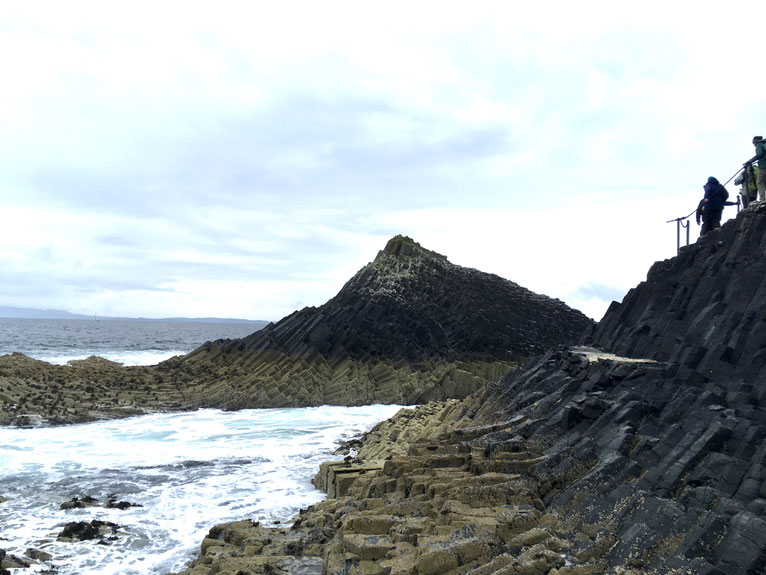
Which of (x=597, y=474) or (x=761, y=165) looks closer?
(x=597, y=474)

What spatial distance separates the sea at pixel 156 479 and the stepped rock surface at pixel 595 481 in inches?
45.7

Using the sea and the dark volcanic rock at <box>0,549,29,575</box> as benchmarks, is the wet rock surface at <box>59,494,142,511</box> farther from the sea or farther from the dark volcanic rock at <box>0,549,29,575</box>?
the dark volcanic rock at <box>0,549,29,575</box>

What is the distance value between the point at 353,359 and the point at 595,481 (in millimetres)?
19280

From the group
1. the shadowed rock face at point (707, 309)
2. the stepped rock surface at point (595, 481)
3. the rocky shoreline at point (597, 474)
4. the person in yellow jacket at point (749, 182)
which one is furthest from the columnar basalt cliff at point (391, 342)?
the person in yellow jacket at point (749, 182)

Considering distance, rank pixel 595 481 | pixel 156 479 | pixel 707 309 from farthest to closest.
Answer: pixel 156 479 < pixel 707 309 < pixel 595 481

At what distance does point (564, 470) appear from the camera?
300 inches

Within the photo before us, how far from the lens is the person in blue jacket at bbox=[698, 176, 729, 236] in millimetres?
14594

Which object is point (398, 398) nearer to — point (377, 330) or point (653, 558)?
point (377, 330)

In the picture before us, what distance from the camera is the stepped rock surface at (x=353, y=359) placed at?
71.8ft

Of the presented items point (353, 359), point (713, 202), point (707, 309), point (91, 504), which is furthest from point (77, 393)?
point (713, 202)

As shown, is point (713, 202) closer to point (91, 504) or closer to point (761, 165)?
point (761, 165)

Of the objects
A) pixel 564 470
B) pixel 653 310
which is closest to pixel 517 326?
pixel 653 310

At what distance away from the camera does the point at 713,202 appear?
48.2ft

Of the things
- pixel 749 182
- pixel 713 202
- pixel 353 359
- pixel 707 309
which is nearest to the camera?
pixel 707 309
